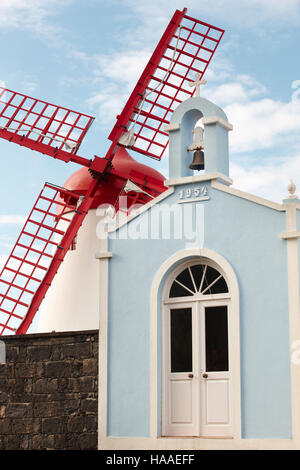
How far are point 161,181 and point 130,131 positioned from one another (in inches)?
44.1

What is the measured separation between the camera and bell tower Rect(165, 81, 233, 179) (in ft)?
34.4

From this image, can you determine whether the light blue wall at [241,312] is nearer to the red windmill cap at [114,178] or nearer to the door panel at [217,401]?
the door panel at [217,401]

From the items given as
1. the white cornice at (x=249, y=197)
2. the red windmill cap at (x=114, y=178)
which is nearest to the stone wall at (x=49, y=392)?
the white cornice at (x=249, y=197)

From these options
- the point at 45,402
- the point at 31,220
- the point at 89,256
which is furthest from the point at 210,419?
the point at 31,220

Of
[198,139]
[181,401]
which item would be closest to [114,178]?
[198,139]

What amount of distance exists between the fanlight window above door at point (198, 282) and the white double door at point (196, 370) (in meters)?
0.15

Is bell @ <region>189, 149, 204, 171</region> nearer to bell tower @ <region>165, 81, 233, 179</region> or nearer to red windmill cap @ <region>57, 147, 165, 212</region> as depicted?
bell tower @ <region>165, 81, 233, 179</region>

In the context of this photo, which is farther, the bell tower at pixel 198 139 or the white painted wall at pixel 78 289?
the white painted wall at pixel 78 289

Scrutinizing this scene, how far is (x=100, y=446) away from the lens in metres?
→ 10.5

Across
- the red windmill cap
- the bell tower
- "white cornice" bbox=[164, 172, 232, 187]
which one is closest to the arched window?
"white cornice" bbox=[164, 172, 232, 187]

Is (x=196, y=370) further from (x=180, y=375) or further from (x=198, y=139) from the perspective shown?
(x=198, y=139)

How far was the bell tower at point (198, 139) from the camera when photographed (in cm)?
1049

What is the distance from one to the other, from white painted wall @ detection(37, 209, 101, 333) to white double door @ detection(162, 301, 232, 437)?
3966 mm

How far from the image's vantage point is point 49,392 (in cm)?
1109
